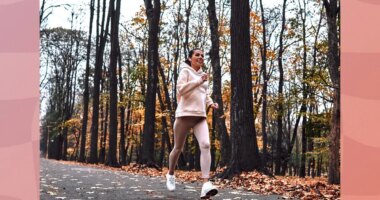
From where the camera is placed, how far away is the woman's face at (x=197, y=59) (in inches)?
254

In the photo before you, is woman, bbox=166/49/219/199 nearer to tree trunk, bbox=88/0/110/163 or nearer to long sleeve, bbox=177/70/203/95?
long sleeve, bbox=177/70/203/95

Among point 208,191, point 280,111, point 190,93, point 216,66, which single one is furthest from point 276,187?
point 280,111

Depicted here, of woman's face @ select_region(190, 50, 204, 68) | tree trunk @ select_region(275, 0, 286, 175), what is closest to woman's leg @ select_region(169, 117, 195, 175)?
woman's face @ select_region(190, 50, 204, 68)

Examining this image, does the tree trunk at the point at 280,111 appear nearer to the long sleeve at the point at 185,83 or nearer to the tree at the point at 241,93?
the tree at the point at 241,93

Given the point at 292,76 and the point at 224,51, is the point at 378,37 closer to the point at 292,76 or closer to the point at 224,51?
the point at 224,51

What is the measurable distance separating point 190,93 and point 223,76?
26025 mm

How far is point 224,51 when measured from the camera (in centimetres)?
3064

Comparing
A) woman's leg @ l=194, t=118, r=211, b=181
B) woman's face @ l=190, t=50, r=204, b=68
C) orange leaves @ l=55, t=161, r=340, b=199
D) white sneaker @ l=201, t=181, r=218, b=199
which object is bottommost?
orange leaves @ l=55, t=161, r=340, b=199

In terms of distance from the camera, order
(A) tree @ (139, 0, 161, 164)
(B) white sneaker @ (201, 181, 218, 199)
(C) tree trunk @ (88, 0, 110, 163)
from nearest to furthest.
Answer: (B) white sneaker @ (201, 181, 218, 199)
(A) tree @ (139, 0, 161, 164)
(C) tree trunk @ (88, 0, 110, 163)

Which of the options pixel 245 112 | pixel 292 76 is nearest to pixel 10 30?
pixel 245 112

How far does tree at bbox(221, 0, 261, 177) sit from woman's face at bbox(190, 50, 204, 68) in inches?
173

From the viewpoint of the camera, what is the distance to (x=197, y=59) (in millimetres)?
6434

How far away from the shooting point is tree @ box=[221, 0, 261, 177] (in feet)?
34.6

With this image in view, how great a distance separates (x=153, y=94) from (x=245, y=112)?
9015 mm
